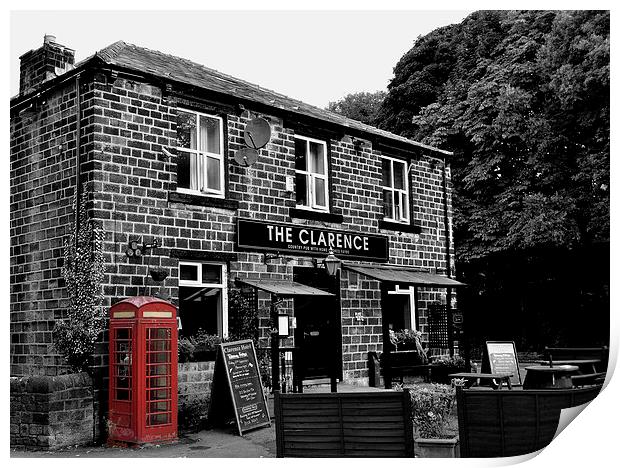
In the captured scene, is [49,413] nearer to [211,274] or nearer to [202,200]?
[211,274]

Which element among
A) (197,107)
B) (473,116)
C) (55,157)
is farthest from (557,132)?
(55,157)

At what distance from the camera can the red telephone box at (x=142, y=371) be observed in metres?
9.02

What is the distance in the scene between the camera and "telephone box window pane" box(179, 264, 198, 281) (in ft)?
36.9

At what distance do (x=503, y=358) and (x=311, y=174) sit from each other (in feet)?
16.5

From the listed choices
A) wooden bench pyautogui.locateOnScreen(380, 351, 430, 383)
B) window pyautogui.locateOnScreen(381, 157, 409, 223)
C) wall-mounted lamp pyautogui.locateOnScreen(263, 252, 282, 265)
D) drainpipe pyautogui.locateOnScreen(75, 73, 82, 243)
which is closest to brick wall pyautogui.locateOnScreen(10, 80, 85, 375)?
drainpipe pyautogui.locateOnScreen(75, 73, 82, 243)

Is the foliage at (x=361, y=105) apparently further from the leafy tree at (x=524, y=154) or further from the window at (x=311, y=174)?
the window at (x=311, y=174)

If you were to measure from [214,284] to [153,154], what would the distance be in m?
2.35

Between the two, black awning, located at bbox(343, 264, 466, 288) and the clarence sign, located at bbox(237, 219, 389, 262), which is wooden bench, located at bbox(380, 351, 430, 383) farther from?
the clarence sign, located at bbox(237, 219, 389, 262)

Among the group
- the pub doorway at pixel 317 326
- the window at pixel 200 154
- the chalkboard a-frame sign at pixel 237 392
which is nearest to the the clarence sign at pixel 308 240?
the pub doorway at pixel 317 326

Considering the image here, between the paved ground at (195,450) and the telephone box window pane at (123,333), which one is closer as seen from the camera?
the paved ground at (195,450)

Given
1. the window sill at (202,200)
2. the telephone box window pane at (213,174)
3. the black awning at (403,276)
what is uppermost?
the telephone box window pane at (213,174)

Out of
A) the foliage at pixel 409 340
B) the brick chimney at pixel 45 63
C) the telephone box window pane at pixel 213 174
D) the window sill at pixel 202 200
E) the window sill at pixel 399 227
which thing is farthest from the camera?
the window sill at pixel 399 227

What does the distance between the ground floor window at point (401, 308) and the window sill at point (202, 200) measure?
469 centimetres

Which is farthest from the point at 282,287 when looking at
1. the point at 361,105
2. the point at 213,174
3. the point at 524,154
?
the point at 361,105
